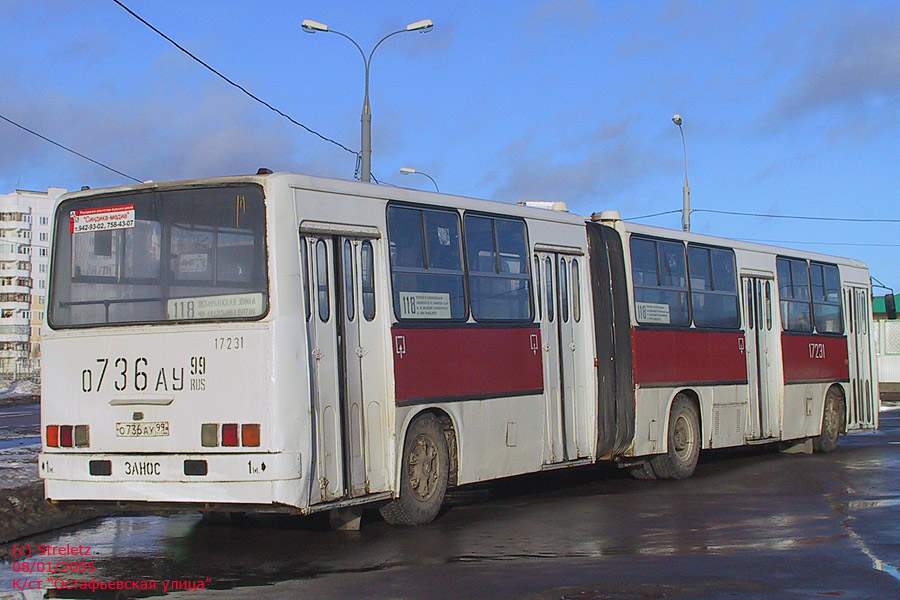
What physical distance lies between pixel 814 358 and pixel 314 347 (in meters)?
11.9

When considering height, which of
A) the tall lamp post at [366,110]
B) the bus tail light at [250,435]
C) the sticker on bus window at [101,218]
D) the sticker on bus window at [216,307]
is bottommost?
the bus tail light at [250,435]

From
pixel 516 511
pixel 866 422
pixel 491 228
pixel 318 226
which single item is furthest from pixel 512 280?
pixel 866 422

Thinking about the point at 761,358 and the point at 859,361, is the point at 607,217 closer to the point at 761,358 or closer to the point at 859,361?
the point at 761,358

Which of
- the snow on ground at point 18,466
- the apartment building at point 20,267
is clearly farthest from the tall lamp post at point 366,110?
the apartment building at point 20,267

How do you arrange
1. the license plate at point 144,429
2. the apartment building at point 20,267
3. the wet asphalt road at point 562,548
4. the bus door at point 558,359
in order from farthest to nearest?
the apartment building at point 20,267, the bus door at point 558,359, the license plate at point 144,429, the wet asphalt road at point 562,548

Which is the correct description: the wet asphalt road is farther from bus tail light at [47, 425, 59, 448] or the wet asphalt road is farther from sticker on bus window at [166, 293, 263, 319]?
sticker on bus window at [166, 293, 263, 319]

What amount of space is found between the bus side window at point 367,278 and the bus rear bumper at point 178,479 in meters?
1.74

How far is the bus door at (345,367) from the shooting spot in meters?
10.1

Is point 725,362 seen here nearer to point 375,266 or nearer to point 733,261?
point 733,261

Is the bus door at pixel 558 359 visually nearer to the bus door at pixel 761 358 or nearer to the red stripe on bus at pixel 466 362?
the red stripe on bus at pixel 466 362

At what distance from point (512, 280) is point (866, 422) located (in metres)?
11.0

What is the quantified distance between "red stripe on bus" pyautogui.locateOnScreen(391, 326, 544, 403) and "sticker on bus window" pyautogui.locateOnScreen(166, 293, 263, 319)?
64.3 inches

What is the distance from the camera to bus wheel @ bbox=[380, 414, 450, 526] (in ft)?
36.3

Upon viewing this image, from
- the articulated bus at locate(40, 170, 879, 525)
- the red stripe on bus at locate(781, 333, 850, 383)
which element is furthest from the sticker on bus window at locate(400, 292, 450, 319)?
the red stripe on bus at locate(781, 333, 850, 383)
